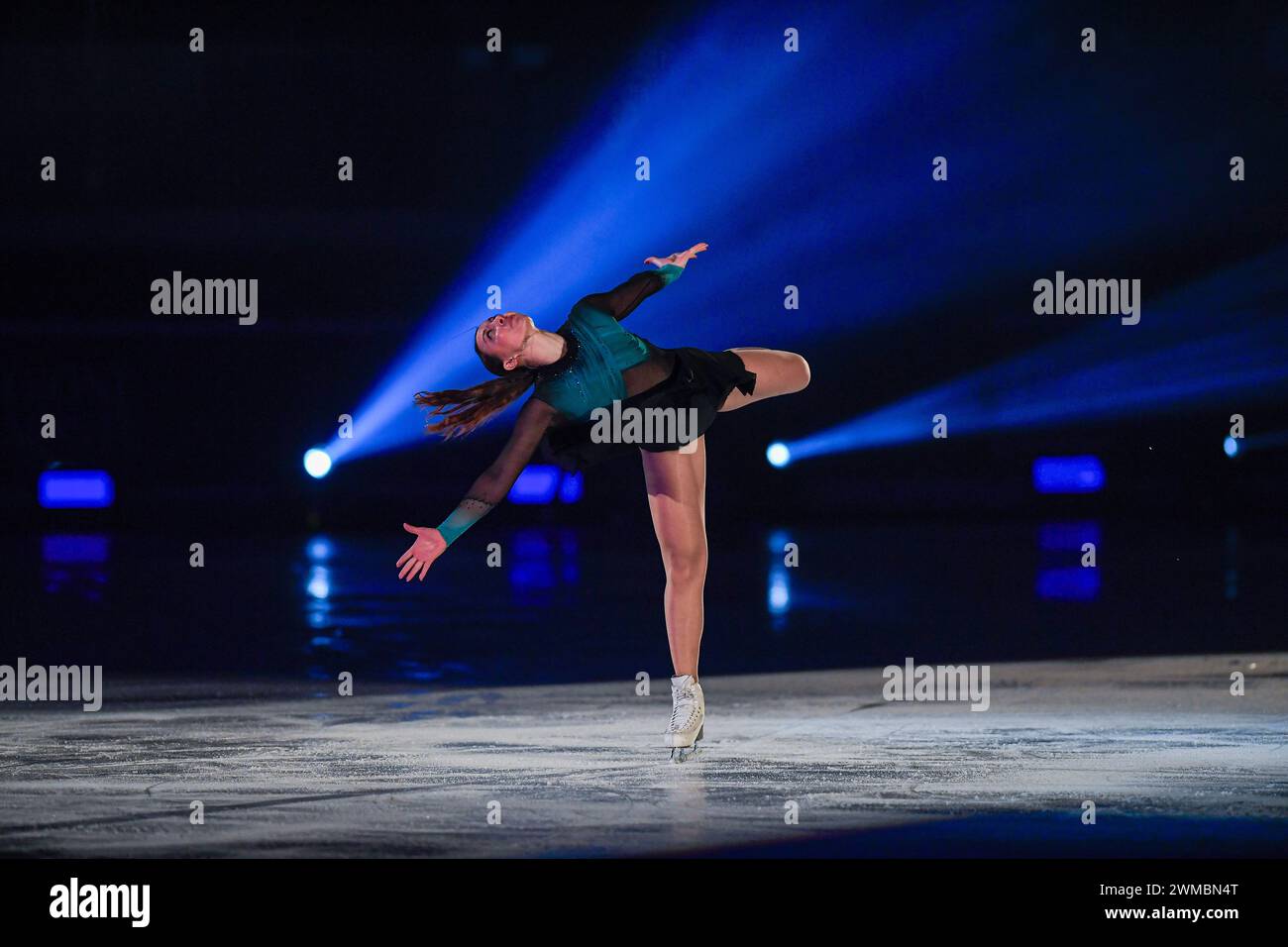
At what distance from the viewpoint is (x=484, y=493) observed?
12.3ft

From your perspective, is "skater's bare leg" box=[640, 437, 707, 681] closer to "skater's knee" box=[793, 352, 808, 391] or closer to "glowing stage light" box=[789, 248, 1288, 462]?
"skater's knee" box=[793, 352, 808, 391]

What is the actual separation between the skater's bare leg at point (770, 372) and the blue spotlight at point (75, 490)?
1065cm

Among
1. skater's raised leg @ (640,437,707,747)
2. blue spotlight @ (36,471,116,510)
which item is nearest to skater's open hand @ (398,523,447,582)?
skater's raised leg @ (640,437,707,747)

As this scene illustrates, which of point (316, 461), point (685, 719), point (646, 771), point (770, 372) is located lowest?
point (646, 771)

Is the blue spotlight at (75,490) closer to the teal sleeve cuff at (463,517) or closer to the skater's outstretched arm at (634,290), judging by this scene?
the skater's outstretched arm at (634,290)

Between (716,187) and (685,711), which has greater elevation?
(716,187)

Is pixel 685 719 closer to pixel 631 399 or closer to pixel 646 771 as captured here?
pixel 646 771

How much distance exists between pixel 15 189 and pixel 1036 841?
12.2 metres

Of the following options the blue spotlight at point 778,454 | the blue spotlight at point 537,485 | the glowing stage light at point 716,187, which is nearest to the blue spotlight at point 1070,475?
the blue spotlight at point 778,454

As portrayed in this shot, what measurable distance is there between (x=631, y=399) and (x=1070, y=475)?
10402 mm

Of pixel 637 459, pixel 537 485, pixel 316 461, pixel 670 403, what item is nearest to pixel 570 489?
pixel 537 485

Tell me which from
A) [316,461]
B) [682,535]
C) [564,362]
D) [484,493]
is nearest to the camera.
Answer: [484,493]

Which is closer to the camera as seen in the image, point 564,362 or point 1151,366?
point 564,362
